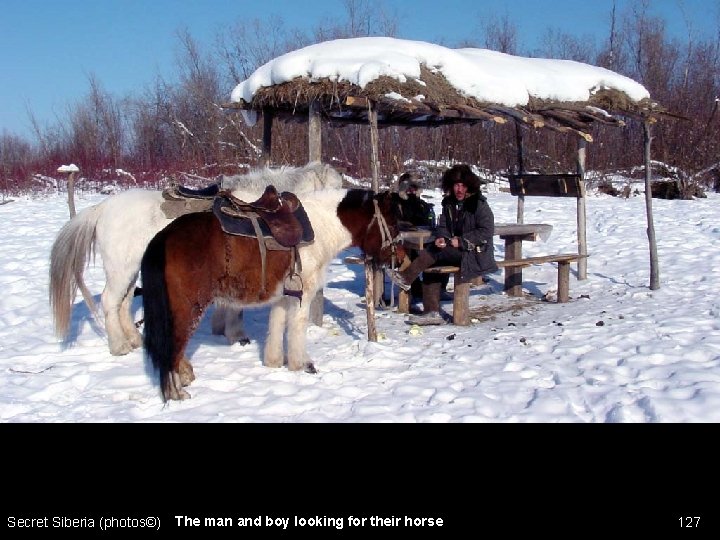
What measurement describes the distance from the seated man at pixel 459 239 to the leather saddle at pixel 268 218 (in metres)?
2.04

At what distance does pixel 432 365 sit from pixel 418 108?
9.01 ft

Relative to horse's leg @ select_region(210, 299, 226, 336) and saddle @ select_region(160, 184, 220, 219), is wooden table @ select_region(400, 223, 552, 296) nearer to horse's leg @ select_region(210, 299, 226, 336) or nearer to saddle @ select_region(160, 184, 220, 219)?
horse's leg @ select_region(210, 299, 226, 336)

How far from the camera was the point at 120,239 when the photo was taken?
5469 millimetres

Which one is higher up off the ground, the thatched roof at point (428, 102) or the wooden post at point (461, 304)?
Answer: the thatched roof at point (428, 102)

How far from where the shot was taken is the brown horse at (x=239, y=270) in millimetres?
4312

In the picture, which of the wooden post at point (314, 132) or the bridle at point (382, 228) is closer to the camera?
the bridle at point (382, 228)

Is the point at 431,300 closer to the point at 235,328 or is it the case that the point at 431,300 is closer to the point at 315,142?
the point at 315,142

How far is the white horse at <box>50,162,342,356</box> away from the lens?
17.9ft

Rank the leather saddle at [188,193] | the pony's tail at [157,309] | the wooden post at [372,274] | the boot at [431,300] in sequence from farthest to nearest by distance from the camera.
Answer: the boot at [431,300]
the wooden post at [372,274]
the leather saddle at [188,193]
the pony's tail at [157,309]

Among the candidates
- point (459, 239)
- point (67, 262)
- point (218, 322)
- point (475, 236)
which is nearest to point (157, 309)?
point (67, 262)

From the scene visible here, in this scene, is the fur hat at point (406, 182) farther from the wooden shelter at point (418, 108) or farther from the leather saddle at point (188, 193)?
the leather saddle at point (188, 193)

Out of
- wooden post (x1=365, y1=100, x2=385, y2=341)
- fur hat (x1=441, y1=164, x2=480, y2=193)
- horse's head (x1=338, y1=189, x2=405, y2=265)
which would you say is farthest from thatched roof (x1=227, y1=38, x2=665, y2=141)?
horse's head (x1=338, y1=189, x2=405, y2=265)

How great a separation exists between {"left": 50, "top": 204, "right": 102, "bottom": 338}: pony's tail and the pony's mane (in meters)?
1.37

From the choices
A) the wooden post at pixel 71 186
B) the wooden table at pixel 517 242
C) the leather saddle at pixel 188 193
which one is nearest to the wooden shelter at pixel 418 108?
the wooden table at pixel 517 242
